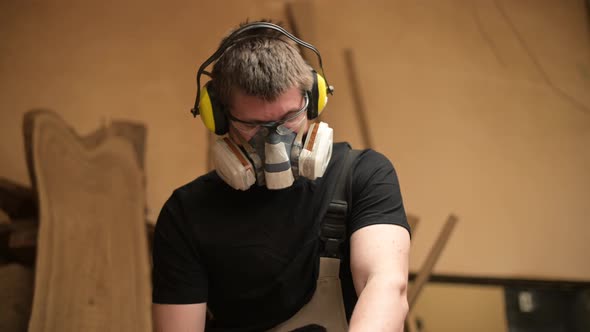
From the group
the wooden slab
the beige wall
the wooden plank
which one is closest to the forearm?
the wooden slab

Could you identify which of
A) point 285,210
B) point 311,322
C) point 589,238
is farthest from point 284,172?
point 589,238

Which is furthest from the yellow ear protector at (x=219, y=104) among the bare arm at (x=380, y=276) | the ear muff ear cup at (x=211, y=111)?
the bare arm at (x=380, y=276)

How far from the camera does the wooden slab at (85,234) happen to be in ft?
7.23

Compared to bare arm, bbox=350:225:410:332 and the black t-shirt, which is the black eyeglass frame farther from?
bare arm, bbox=350:225:410:332

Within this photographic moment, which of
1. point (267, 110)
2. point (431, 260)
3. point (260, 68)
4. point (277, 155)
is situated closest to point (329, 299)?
point (277, 155)

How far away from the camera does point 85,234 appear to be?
2414 millimetres

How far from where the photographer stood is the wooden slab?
7.23 feet

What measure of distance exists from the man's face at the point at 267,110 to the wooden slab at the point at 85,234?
112 cm

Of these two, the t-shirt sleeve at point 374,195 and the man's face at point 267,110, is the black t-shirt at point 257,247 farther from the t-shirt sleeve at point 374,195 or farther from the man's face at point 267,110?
the man's face at point 267,110

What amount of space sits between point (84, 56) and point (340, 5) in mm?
1513

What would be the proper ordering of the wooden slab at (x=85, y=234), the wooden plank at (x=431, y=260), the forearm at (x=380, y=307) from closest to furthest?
1. the forearm at (x=380, y=307)
2. the wooden slab at (x=85, y=234)
3. the wooden plank at (x=431, y=260)

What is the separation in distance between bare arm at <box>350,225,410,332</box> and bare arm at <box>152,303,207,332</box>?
411 millimetres

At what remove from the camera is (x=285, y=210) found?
156 cm

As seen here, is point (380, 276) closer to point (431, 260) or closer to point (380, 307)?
point (380, 307)
